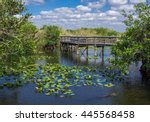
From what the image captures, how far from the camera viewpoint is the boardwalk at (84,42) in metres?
55.9

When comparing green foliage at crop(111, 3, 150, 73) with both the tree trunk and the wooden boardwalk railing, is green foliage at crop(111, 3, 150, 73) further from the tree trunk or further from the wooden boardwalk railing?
the wooden boardwalk railing

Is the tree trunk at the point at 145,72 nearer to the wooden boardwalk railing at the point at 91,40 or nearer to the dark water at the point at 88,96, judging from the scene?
the dark water at the point at 88,96

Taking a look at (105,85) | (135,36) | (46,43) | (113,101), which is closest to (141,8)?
(135,36)

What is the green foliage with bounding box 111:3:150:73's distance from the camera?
1133 inches

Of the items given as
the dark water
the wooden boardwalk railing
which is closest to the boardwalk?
the wooden boardwalk railing

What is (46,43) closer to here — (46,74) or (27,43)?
(46,74)

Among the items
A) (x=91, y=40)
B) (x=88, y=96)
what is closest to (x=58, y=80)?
(x=88, y=96)

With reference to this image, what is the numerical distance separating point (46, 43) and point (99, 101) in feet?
166

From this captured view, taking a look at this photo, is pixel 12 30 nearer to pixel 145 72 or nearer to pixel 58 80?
pixel 58 80

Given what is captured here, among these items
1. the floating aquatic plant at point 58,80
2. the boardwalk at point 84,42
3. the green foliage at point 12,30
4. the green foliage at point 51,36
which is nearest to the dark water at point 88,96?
the floating aquatic plant at point 58,80

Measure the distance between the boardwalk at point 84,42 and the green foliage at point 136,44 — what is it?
21.3 m

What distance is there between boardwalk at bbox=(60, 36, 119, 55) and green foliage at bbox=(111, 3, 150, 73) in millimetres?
21283

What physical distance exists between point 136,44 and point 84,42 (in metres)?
31.6

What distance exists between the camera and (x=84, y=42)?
60.7 metres
